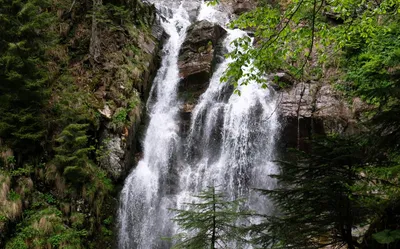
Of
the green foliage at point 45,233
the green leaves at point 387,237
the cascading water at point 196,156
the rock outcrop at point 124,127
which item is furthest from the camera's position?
the rock outcrop at point 124,127

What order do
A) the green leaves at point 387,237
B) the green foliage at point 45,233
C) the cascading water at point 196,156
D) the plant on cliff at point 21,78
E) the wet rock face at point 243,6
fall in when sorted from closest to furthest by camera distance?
the green leaves at point 387,237 < the green foliage at point 45,233 < the plant on cliff at point 21,78 < the cascading water at point 196,156 < the wet rock face at point 243,6

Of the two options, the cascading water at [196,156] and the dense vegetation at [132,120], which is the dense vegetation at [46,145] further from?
the cascading water at [196,156]

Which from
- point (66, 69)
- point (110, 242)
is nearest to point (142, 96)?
point (66, 69)

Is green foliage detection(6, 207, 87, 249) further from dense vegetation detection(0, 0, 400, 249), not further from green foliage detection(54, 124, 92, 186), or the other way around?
green foliage detection(54, 124, 92, 186)

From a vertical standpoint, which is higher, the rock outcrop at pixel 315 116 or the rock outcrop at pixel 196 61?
the rock outcrop at pixel 196 61

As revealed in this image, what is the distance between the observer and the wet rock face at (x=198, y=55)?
16.4 metres

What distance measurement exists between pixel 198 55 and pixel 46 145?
10.3m

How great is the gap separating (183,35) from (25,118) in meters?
12.5

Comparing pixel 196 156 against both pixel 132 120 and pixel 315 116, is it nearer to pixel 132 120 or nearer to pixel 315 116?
pixel 132 120

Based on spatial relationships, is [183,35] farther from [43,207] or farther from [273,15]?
[273,15]

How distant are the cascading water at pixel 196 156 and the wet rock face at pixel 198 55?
552 mm

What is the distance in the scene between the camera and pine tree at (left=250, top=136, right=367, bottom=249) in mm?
3295

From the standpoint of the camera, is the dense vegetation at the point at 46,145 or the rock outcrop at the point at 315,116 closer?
the dense vegetation at the point at 46,145

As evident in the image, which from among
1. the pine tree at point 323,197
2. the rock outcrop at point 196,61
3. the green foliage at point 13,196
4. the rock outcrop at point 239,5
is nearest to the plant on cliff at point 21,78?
the green foliage at point 13,196
